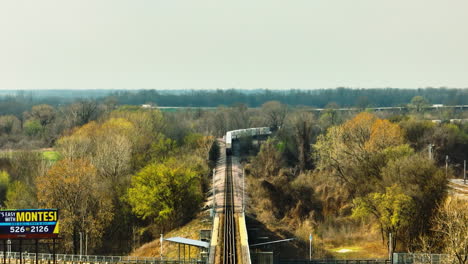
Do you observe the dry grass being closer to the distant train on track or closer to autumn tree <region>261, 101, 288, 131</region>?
the distant train on track

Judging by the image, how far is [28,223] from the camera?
49.0 m

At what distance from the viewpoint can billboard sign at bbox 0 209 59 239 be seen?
4872cm

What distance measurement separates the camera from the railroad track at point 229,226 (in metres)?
55.0

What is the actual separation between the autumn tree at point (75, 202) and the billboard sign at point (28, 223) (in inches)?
751

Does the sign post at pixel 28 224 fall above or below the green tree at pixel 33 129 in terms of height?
above

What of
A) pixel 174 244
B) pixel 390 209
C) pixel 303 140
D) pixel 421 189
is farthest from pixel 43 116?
pixel 421 189

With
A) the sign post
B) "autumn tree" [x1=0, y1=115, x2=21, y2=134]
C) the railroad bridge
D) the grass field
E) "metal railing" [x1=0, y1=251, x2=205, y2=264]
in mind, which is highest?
the sign post

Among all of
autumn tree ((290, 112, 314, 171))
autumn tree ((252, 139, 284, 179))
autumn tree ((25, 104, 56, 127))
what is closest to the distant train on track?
autumn tree ((290, 112, 314, 171))

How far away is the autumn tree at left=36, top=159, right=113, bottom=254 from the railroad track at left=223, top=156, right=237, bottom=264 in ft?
38.1

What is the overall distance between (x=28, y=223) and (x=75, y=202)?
2210 centimetres

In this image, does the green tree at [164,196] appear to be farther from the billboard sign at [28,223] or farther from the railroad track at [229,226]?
the billboard sign at [28,223]

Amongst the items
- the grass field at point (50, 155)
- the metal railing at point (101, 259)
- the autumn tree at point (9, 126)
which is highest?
the autumn tree at point (9, 126)

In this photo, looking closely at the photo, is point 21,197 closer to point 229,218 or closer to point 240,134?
point 229,218

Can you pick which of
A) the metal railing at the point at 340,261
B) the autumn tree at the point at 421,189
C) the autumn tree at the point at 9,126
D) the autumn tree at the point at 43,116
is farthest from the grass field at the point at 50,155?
the autumn tree at the point at 421,189
